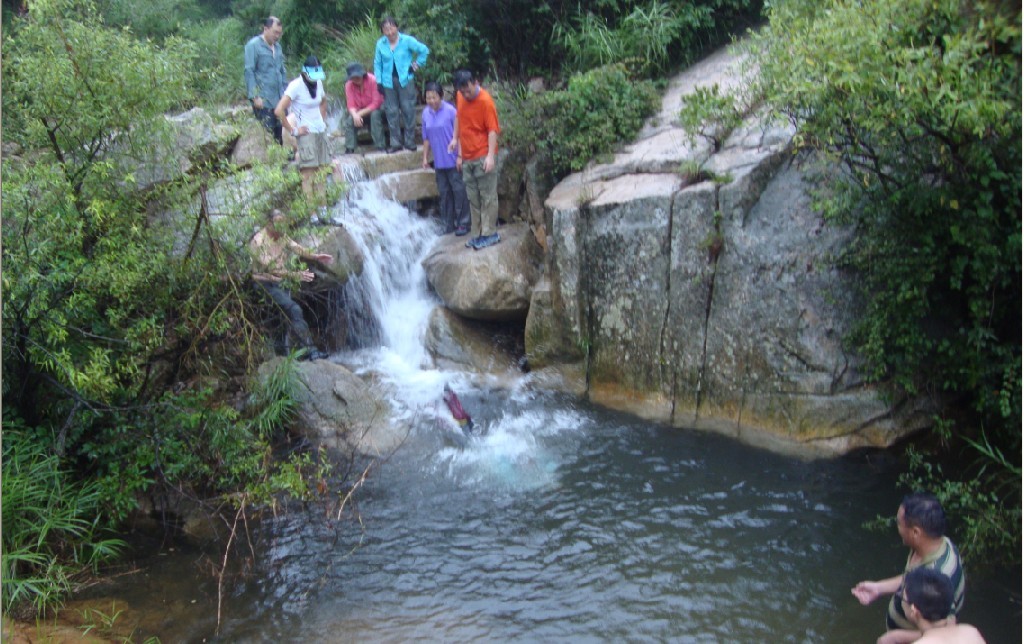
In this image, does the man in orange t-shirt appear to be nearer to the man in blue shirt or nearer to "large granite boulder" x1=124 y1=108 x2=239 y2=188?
the man in blue shirt

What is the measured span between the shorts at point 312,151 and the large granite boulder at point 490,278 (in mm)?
1970

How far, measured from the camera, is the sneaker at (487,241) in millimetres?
10070

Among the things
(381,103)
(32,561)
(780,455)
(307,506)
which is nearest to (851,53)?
(780,455)

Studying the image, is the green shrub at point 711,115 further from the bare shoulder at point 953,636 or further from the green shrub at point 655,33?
the bare shoulder at point 953,636

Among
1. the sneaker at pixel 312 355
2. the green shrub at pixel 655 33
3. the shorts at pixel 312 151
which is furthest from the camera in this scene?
the green shrub at pixel 655 33

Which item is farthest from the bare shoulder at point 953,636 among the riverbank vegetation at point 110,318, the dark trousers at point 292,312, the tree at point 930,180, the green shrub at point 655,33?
the green shrub at point 655,33

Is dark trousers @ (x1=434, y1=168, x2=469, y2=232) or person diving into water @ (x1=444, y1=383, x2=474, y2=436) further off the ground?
dark trousers @ (x1=434, y1=168, x2=469, y2=232)

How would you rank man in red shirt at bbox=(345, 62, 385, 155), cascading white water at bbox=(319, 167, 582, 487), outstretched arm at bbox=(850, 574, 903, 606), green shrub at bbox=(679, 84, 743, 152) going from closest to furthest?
outstretched arm at bbox=(850, 574, 903, 606)
cascading white water at bbox=(319, 167, 582, 487)
green shrub at bbox=(679, 84, 743, 152)
man in red shirt at bbox=(345, 62, 385, 155)

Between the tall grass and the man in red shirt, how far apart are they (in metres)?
6.64

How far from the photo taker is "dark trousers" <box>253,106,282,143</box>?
36.5 feet

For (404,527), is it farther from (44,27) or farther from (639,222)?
(44,27)

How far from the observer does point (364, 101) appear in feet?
39.3

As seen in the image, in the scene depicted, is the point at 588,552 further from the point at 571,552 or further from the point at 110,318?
the point at 110,318

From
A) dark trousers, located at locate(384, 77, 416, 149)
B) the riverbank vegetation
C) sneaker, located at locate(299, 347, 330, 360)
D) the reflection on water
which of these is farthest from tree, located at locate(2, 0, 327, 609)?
dark trousers, located at locate(384, 77, 416, 149)
